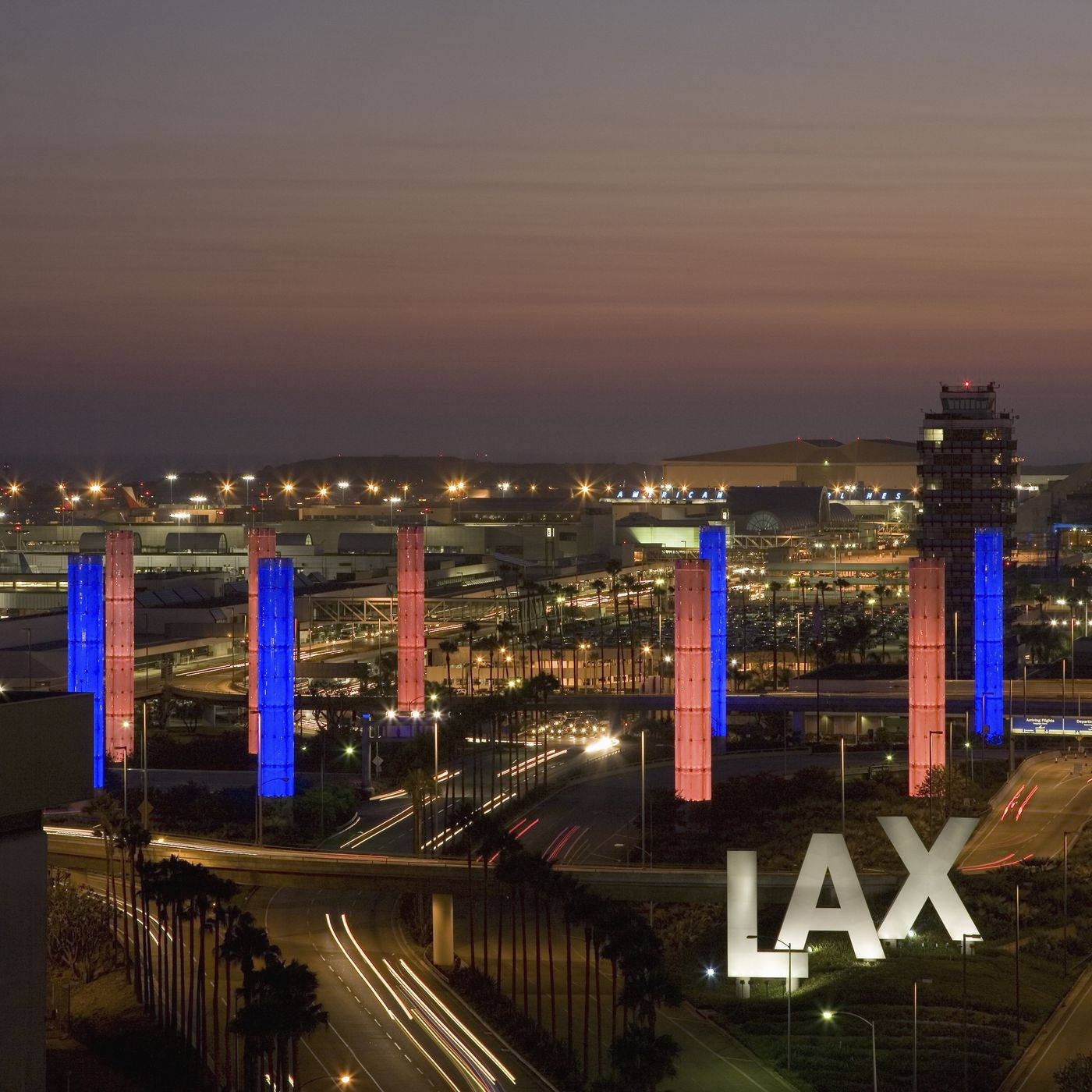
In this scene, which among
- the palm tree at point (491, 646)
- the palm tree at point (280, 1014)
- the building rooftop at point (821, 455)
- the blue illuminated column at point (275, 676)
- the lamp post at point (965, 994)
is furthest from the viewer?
the building rooftop at point (821, 455)

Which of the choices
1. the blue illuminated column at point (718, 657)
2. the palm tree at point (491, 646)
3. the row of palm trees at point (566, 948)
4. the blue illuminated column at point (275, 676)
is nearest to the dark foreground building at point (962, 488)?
the palm tree at point (491, 646)

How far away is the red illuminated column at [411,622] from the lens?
55.8m

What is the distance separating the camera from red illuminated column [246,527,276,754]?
48875mm

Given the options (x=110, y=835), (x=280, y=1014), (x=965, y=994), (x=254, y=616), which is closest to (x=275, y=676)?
(x=254, y=616)

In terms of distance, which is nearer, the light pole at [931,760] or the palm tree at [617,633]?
the light pole at [931,760]

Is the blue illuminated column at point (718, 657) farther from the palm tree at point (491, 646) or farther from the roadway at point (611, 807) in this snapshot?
the palm tree at point (491, 646)

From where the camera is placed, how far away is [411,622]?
55875 mm

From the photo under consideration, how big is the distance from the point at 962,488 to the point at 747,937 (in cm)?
4878

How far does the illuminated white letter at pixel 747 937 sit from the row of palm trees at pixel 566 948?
136 cm

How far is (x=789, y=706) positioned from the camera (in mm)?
58562

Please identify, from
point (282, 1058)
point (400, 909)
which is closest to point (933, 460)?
point (400, 909)

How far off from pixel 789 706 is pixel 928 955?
26972mm

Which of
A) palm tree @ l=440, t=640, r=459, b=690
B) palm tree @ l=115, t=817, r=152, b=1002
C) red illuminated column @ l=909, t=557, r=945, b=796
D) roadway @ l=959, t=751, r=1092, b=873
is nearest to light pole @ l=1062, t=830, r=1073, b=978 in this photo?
roadway @ l=959, t=751, r=1092, b=873

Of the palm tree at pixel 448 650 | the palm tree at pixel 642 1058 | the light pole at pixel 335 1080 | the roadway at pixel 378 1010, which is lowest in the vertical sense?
the light pole at pixel 335 1080
